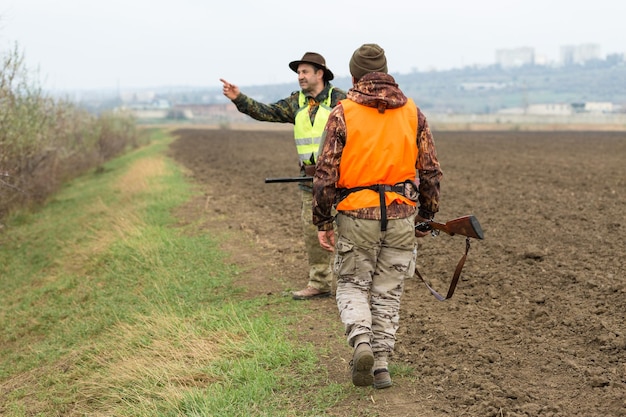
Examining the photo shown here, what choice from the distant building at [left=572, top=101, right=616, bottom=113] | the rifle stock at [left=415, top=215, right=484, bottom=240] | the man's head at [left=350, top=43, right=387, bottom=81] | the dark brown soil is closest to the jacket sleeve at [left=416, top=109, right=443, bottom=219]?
the rifle stock at [left=415, top=215, right=484, bottom=240]

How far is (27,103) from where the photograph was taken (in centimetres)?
1678

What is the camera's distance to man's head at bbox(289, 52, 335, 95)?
270 inches

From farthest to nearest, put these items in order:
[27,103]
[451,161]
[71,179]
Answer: [71,179]
[451,161]
[27,103]

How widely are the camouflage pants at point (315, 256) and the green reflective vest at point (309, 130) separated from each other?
53 cm

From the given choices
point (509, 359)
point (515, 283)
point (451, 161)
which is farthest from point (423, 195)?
point (451, 161)

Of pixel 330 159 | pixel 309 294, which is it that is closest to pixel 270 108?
pixel 309 294

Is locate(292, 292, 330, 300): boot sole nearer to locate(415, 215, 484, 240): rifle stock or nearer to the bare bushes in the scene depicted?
locate(415, 215, 484, 240): rifle stock

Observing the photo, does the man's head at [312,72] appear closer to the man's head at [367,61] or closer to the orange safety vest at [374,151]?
the man's head at [367,61]

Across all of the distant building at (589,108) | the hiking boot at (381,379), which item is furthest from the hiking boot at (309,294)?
the distant building at (589,108)

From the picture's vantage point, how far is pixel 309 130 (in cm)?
687

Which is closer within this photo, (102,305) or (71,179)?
(102,305)

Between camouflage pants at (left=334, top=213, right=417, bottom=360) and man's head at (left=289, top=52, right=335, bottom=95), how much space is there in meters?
2.11

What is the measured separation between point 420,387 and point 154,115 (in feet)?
567

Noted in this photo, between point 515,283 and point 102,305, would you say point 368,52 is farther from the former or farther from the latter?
point 102,305
